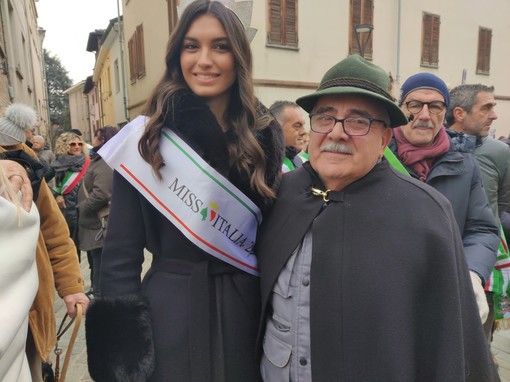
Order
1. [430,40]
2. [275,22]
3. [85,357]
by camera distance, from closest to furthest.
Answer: [85,357] → [275,22] → [430,40]

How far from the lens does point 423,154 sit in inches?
83.3

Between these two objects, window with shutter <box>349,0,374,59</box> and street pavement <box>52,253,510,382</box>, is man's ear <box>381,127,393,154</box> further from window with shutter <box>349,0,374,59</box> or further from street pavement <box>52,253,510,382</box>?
window with shutter <box>349,0,374,59</box>

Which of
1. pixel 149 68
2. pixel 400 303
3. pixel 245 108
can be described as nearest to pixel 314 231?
pixel 400 303

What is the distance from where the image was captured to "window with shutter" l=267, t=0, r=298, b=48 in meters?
10.7

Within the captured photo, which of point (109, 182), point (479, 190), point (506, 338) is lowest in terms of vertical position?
point (506, 338)

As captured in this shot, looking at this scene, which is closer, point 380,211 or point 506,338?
point 380,211

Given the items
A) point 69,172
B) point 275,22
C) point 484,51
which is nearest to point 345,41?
point 275,22

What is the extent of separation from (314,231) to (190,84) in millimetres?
775

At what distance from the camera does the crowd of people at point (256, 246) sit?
133cm

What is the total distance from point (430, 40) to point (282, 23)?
6455mm

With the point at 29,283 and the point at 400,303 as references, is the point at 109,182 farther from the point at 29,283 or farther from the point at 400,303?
the point at 400,303

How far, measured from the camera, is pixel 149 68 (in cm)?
1445

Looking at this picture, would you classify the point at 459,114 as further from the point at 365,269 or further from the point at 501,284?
the point at 365,269

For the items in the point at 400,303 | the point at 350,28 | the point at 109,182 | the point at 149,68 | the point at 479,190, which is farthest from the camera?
the point at 149,68
